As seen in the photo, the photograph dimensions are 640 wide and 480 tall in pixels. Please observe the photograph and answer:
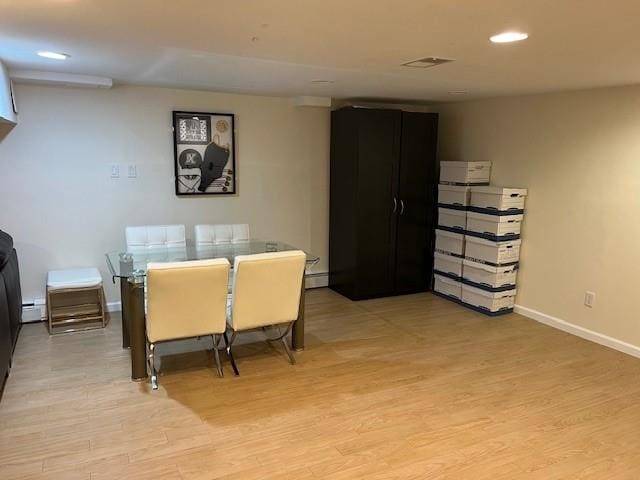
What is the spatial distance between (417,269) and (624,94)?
97.9 inches

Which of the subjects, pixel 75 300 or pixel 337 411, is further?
pixel 75 300

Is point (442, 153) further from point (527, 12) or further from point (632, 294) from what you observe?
point (527, 12)

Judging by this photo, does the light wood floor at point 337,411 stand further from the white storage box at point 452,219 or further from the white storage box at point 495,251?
the white storage box at point 452,219

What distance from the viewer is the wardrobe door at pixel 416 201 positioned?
4.98 metres

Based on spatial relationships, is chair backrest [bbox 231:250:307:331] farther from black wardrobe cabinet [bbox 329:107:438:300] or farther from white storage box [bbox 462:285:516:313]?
white storage box [bbox 462:285:516:313]

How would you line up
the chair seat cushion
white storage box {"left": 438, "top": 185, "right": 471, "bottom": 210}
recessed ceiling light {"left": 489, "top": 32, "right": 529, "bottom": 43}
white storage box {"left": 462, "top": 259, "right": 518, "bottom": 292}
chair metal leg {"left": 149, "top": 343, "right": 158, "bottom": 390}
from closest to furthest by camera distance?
recessed ceiling light {"left": 489, "top": 32, "right": 529, "bottom": 43}
chair metal leg {"left": 149, "top": 343, "right": 158, "bottom": 390}
the chair seat cushion
white storage box {"left": 462, "top": 259, "right": 518, "bottom": 292}
white storage box {"left": 438, "top": 185, "right": 471, "bottom": 210}

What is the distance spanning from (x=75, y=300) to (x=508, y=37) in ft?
12.9

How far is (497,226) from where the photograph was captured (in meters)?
4.36

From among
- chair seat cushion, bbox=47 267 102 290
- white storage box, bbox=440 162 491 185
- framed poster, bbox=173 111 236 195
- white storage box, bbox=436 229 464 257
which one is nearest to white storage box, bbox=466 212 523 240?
white storage box, bbox=436 229 464 257

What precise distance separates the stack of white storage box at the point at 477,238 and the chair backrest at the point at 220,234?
2.12 meters

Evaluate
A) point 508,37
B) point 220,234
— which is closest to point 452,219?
point 220,234

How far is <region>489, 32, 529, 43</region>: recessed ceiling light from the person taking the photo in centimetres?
217

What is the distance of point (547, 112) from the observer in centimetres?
423

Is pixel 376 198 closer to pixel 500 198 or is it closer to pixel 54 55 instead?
pixel 500 198
